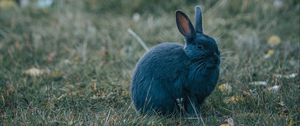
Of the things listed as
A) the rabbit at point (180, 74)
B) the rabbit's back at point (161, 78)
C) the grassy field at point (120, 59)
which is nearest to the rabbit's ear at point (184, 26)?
the rabbit at point (180, 74)

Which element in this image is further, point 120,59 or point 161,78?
point 120,59

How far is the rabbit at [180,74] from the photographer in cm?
426

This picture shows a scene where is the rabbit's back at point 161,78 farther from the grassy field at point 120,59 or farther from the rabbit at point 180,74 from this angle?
the grassy field at point 120,59

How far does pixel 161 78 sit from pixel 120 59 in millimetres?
1907

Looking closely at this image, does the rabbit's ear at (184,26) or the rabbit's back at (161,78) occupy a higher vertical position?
the rabbit's ear at (184,26)

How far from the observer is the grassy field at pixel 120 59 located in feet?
14.3

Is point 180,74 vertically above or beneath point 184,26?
beneath

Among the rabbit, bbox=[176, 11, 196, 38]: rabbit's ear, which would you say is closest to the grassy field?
the rabbit

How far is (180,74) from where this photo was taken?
4.29 metres

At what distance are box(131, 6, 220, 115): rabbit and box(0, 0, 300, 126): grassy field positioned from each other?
13 centimetres

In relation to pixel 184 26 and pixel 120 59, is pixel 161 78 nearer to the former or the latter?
pixel 184 26

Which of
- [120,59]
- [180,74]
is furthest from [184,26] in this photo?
[120,59]

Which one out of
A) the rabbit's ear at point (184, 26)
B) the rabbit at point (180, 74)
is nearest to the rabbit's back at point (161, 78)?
the rabbit at point (180, 74)

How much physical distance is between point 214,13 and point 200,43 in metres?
3.31
